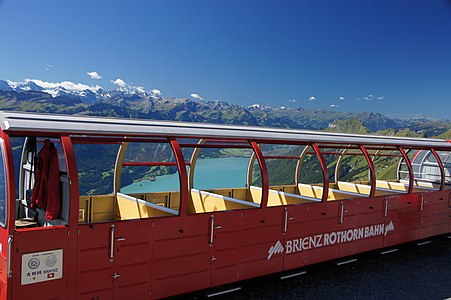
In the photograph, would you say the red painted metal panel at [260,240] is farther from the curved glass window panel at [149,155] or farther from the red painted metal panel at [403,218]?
the red painted metal panel at [403,218]

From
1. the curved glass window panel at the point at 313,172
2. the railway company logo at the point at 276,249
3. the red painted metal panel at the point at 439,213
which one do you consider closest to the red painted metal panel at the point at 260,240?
the railway company logo at the point at 276,249

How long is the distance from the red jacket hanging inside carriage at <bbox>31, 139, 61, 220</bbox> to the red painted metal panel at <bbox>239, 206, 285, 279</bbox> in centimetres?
279

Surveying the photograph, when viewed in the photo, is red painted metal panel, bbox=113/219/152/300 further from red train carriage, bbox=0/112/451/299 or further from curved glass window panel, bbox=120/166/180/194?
curved glass window panel, bbox=120/166/180/194

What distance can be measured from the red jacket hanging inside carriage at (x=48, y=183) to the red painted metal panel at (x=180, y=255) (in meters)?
1.28

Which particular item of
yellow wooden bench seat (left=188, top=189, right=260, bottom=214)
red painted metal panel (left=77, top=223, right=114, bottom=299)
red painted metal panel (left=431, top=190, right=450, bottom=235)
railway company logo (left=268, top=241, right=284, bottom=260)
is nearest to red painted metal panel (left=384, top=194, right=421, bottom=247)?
red painted metal panel (left=431, top=190, right=450, bottom=235)

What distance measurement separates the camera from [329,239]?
733 cm

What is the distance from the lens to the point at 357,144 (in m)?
7.81

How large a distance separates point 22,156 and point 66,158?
63.6 inches

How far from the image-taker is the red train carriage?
425cm

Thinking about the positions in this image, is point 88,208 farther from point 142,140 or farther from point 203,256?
point 203,256

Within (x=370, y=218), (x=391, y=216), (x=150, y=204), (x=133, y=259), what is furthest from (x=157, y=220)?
(x=391, y=216)

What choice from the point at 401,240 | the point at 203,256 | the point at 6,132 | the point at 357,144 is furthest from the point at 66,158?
the point at 401,240

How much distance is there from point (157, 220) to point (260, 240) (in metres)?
1.98

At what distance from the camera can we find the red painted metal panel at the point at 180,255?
16.9 feet
